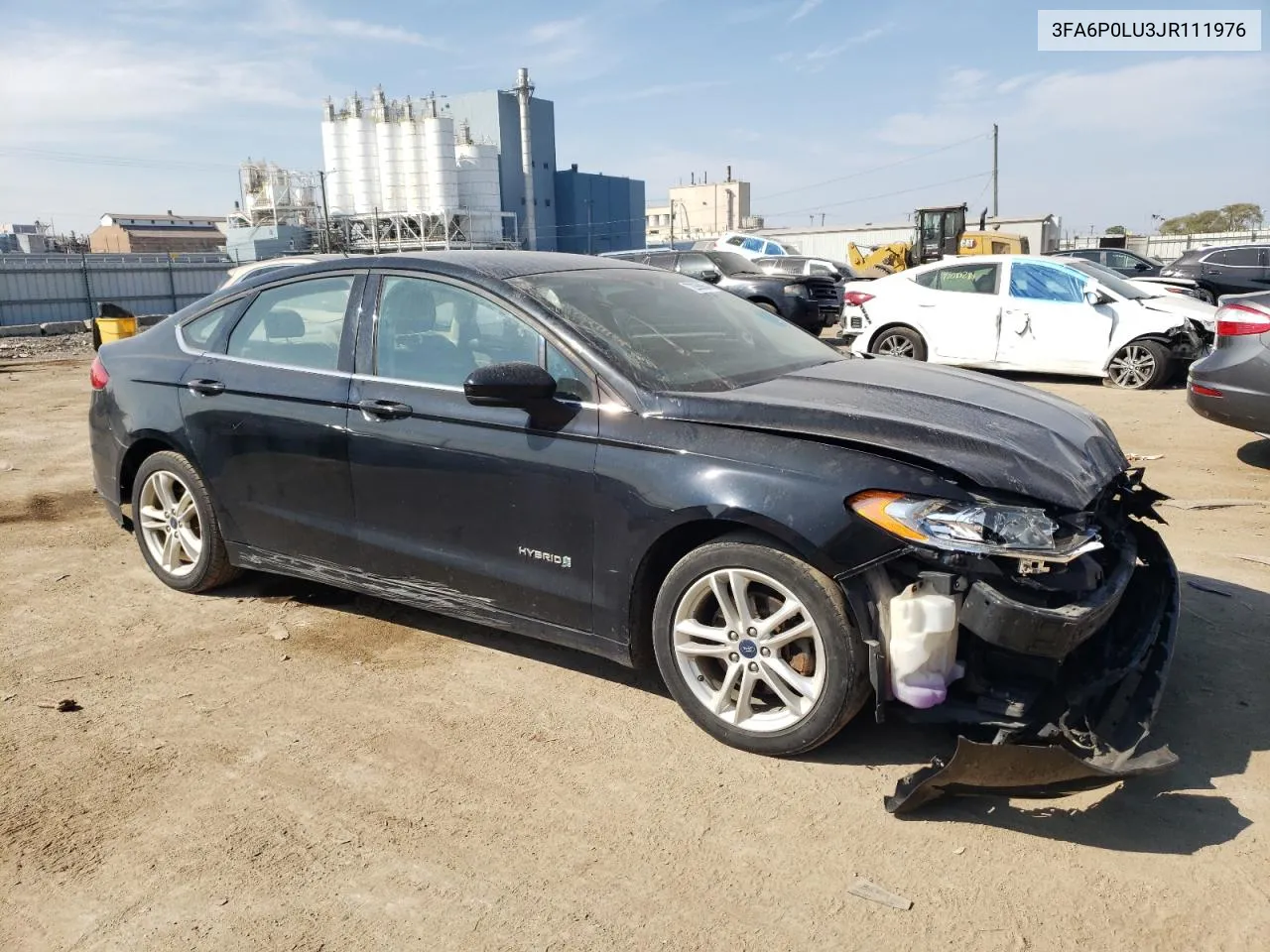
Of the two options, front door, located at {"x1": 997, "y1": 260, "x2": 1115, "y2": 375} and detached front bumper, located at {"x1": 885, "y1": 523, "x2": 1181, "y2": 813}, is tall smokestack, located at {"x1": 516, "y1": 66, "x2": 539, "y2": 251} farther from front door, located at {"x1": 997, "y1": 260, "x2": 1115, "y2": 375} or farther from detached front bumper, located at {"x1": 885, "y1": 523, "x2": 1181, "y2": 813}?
detached front bumper, located at {"x1": 885, "y1": 523, "x2": 1181, "y2": 813}

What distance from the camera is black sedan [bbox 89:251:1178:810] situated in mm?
2857

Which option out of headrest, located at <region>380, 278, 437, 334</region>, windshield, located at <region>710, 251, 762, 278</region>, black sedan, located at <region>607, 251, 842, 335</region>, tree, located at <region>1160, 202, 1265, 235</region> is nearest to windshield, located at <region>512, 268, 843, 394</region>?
headrest, located at <region>380, 278, 437, 334</region>

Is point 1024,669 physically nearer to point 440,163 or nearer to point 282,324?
point 282,324

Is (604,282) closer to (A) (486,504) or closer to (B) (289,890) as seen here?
(A) (486,504)

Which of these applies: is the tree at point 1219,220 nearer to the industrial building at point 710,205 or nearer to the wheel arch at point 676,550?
the industrial building at point 710,205

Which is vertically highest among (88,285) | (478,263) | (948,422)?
(88,285)

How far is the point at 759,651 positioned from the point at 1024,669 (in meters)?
0.80

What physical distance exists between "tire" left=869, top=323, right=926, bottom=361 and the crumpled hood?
8.36m

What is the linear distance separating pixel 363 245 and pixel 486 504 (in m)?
57.9

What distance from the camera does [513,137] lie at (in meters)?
64.9

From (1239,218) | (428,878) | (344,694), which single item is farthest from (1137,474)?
(1239,218)

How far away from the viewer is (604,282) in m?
4.14

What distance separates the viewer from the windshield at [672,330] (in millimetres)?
3561

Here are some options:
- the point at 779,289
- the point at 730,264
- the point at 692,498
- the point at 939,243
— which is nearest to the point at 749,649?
the point at 692,498
